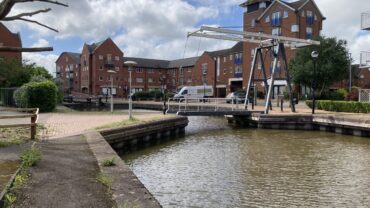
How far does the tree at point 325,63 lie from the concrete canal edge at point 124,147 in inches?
1036

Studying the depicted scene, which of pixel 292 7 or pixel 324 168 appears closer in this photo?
pixel 324 168

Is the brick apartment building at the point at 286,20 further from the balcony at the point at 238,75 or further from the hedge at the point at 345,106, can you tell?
the hedge at the point at 345,106

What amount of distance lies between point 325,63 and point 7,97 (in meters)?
34.0

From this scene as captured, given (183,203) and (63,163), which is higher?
(63,163)

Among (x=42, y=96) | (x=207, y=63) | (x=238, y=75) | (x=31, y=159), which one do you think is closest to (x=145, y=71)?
(x=207, y=63)

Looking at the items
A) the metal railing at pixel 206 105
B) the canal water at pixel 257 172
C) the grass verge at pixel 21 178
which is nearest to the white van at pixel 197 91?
the metal railing at pixel 206 105

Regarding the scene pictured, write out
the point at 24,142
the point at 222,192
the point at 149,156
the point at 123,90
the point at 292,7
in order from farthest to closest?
the point at 123,90 < the point at 292,7 < the point at 149,156 < the point at 24,142 < the point at 222,192

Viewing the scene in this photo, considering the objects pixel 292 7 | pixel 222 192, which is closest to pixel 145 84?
pixel 292 7

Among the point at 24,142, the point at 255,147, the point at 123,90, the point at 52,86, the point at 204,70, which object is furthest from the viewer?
the point at 123,90

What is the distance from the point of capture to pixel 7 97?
114 ft

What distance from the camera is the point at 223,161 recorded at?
13.7 metres

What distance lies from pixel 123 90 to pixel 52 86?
211 feet

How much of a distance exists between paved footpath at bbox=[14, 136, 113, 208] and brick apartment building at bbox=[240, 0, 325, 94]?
170 ft

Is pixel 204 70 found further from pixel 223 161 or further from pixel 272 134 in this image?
pixel 223 161
